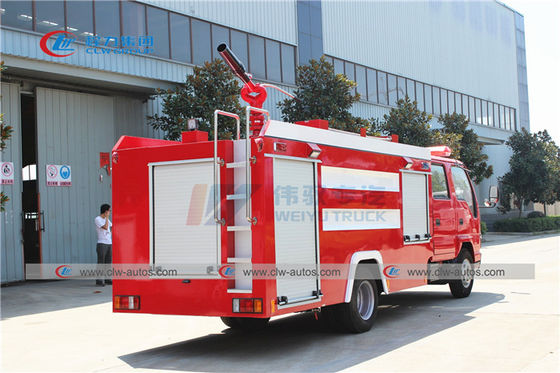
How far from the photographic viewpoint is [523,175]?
35.1 metres

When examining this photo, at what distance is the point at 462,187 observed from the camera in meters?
11.3

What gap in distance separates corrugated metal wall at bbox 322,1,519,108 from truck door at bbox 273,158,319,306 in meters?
17.8

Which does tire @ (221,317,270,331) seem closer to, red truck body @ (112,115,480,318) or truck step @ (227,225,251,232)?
red truck body @ (112,115,480,318)

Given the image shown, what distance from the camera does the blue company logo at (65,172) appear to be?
15664 millimetres

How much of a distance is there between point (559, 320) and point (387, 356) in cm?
320

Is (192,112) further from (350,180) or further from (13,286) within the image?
(350,180)

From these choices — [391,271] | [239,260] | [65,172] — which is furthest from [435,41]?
[239,260]

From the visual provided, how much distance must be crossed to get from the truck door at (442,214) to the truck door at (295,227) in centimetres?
358

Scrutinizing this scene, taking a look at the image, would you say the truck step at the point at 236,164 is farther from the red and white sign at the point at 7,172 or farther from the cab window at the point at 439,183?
the red and white sign at the point at 7,172

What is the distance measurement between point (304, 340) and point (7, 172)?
32.1 ft

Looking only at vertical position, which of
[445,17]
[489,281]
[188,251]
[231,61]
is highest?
[445,17]

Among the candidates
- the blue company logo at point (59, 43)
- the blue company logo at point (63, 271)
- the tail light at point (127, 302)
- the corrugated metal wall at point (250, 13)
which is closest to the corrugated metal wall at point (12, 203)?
the blue company logo at point (63, 271)

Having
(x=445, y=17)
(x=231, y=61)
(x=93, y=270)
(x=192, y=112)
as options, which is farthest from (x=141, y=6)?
(x=445, y=17)

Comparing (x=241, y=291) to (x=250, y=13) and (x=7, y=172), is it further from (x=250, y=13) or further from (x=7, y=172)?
(x=250, y=13)
